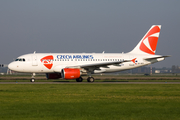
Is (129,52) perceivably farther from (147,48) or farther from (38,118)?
(38,118)

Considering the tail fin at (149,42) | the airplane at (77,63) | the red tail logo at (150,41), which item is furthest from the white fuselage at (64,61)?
the red tail logo at (150,41)

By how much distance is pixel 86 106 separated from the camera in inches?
586

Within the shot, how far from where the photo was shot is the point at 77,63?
3962 centimetres

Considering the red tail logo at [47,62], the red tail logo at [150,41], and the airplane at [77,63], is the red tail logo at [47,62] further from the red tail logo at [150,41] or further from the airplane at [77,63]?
the red tail logo at [150,41]

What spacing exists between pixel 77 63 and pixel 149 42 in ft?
40.2

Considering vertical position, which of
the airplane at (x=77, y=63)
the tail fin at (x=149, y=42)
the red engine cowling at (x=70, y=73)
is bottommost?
the red engine cowling at (x=70, y=73)

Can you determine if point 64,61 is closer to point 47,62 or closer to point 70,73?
point 47,62

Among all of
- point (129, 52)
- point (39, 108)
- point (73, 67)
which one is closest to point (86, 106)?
point (39, 108)

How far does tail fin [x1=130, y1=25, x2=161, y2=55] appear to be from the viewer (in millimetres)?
43312

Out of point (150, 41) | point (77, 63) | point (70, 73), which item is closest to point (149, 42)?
point (150, 41)

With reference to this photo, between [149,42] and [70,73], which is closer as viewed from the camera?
[70,73]

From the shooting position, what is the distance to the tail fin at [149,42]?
4331 centimetres

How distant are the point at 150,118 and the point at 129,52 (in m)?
32.6

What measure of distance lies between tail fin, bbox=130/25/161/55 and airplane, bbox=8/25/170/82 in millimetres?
800
